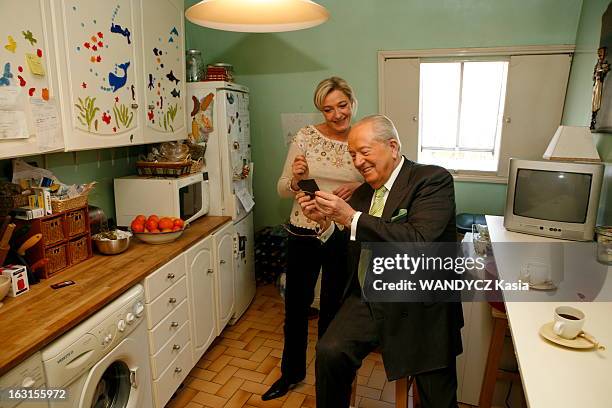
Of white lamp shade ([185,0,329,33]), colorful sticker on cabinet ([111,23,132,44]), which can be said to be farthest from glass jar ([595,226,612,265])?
colorful sticker on cabinet ([111,23,132,44])

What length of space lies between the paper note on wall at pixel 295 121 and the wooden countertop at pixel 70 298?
1.45 metres

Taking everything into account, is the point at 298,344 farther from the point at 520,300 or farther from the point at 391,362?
the point at 520,300

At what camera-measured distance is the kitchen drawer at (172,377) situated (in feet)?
6.41

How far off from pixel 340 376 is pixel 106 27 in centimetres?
181

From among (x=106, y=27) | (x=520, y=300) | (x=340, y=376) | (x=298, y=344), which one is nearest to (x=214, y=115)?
(x=106, y=27)

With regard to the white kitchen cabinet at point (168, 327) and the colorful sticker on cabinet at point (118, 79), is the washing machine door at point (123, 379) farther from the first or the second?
the colorful sticker on cabinet at point (118, 79)

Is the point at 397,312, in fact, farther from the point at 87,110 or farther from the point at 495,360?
A: the point at 87,110

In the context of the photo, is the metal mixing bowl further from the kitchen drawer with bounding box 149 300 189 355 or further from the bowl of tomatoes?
the kitchen drawer with bounding box 149 300 189 355

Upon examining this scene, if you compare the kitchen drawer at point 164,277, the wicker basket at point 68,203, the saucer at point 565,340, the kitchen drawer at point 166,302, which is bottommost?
the kitchen drawer at point 166,302

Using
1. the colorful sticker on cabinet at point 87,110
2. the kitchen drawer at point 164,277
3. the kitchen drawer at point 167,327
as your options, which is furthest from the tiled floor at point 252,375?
the colorful sticker on cabinet at point 87,110

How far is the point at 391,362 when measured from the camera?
58.6 inches

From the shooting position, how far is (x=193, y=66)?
8.84ft

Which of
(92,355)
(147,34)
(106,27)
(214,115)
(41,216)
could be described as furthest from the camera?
(214,115)

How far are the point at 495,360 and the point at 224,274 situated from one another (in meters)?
1.64
